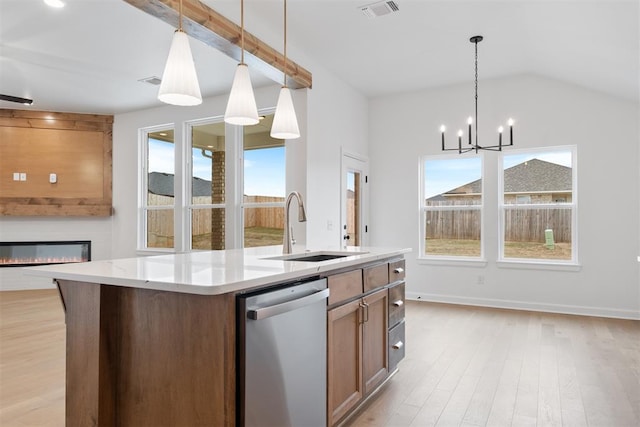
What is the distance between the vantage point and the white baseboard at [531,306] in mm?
4680

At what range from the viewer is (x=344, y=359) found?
2176mm

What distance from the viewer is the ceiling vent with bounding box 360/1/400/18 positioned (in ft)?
11.4

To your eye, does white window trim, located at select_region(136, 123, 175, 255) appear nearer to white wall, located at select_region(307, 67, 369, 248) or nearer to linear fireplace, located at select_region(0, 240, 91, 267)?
linear fireplace, located at select_region(0, 240, 91, 267)

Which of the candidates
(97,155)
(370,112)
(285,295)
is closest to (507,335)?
(285,295)

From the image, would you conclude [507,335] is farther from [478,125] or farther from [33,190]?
[33,190]

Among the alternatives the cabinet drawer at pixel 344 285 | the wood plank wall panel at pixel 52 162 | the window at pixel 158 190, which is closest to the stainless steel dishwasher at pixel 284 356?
the cabinet drawer at pixel 344 285

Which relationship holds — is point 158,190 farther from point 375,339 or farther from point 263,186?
point 375,339

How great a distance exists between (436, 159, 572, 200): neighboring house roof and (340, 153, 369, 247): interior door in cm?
190

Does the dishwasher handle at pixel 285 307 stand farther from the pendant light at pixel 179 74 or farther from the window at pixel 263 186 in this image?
the window at pixel 263 186

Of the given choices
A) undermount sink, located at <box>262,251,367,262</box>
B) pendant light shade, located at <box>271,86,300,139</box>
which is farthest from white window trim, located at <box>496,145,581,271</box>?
pendant light shade, located at <box>271,86,300,139</box>

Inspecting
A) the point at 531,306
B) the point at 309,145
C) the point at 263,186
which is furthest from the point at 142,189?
the point at 531,306

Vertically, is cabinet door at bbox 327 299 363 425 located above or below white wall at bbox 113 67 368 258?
below

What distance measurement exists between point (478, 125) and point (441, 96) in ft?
2.16

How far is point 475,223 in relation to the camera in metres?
5.54
